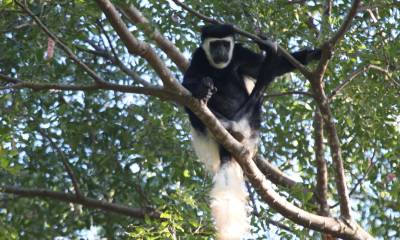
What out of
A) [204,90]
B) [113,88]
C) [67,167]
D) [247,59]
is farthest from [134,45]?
[67,167]

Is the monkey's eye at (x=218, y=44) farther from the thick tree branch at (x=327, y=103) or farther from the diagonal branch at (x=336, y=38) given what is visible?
the diagonal branch at (x=336, y=38)

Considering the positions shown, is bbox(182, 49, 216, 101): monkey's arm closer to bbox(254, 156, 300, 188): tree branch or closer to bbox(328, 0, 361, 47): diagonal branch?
bbox(254, 156, 300, 188): tree branch

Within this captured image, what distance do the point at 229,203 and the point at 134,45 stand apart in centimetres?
112

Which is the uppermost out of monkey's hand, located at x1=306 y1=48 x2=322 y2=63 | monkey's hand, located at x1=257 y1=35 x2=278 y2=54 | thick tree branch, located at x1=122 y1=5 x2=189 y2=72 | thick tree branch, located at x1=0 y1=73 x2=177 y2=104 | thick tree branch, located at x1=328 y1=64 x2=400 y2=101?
thick tree branch, located at x1=122 y1=5 x2=189 y2=72

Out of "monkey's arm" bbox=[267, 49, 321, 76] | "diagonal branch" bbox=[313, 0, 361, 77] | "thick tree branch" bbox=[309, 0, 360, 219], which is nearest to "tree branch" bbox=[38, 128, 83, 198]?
"monkey's arm" bbox=[267, 49, 321, 76]

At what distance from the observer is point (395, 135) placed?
403 centimetres

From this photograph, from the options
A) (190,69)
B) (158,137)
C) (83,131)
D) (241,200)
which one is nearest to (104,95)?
(83,131)

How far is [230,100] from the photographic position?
412 cm

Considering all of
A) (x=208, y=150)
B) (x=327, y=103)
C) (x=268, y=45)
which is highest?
(x=268, y=45)

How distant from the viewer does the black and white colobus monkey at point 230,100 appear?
12.2 ft

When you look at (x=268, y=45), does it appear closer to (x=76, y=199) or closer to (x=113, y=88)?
(x=113, y=88)

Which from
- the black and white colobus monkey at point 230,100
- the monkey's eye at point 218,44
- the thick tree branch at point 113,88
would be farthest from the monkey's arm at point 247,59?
the thick tree branch at point 113,88

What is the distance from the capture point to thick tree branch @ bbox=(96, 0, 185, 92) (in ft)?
9.71

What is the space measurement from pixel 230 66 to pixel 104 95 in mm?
1090
